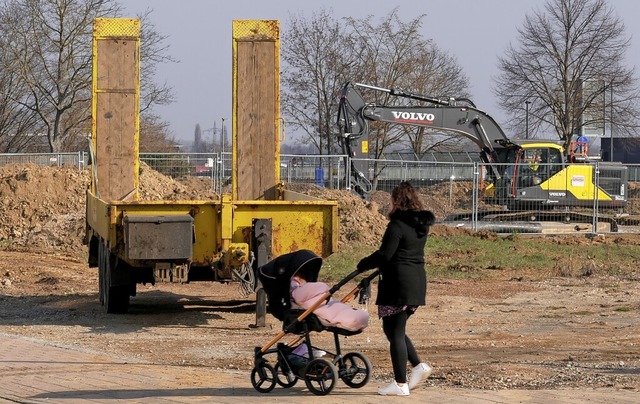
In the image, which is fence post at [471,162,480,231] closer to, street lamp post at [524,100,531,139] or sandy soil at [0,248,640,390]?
sandy soil at [0,248,640,390]

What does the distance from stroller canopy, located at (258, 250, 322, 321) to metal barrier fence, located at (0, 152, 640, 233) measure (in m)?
21.7

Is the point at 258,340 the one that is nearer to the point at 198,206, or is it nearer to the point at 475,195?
the point at 198,206

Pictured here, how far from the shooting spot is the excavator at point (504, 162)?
1303 inches

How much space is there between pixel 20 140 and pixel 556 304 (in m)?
42.3

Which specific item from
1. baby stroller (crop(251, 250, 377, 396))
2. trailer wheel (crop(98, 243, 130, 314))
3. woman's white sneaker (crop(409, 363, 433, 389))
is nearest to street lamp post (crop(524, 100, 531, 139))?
trailer wheel (crop(98, 243, 130, 314))

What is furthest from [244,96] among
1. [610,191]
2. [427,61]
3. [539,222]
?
[427,61]

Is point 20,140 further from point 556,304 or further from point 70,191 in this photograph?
point 556,304

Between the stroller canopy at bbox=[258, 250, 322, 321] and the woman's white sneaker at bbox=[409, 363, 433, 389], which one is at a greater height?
the stroller canopy at bbox=[258, 250, 322, 321]

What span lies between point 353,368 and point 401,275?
869 millimetres

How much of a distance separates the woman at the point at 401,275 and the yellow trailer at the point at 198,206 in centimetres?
461

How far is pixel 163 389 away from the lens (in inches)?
371

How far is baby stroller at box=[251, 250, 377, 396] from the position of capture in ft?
29.6

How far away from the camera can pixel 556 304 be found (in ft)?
53.8

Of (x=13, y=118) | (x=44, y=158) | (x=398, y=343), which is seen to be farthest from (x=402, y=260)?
(x=13, y=118)
